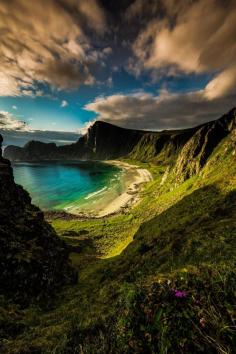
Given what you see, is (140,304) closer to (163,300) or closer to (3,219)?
(163,300)

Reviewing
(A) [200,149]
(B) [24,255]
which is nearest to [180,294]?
(B) [24,255]

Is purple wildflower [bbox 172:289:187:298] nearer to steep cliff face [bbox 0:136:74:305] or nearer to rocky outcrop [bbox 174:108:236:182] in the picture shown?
steep cliff face [bbox 0:136:74:305]

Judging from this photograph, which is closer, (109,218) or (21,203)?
(21,203)

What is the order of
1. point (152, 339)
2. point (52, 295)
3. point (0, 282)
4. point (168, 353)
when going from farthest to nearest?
point (52, 295) → point (0, 282) → point (152, 339) → point (168, 353)

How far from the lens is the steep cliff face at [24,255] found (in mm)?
15867

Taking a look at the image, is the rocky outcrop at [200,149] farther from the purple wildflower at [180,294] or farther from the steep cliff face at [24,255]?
the purple wildflower at [180,294]

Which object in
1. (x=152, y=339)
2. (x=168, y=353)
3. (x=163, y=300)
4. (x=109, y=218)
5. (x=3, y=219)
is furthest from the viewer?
(x=109, y=218)

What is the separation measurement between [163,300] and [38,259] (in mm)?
17950

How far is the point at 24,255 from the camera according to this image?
18.3 meters

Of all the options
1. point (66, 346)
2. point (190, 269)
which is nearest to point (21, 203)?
point (66, 346)

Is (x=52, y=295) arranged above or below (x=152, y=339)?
below

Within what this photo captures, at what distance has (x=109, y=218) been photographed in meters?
79.5

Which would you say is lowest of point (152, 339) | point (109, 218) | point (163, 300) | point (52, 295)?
point (109, 218)

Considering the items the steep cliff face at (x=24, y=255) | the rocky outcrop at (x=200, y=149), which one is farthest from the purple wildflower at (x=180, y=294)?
the rocky outcrop at (x=200, y=149)
